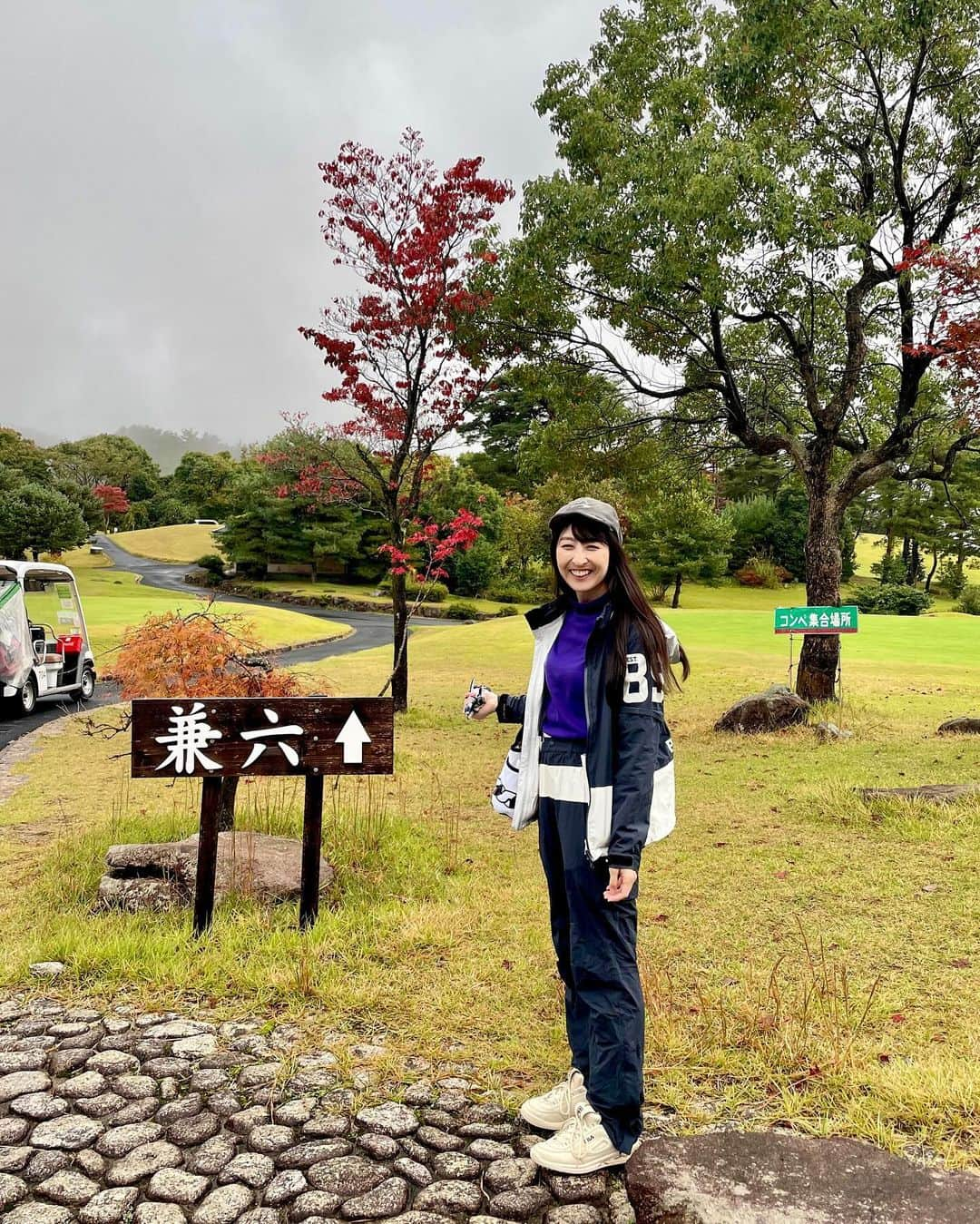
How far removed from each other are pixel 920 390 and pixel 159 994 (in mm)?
10339

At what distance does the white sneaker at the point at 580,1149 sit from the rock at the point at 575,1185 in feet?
0.07

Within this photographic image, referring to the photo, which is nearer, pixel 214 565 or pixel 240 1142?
pixel 240 1142

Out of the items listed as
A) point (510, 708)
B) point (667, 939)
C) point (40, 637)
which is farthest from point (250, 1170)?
point (40, 637)

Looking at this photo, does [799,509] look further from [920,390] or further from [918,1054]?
[918,1054]

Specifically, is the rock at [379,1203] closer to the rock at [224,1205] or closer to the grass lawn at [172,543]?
the rock at [224,1205]

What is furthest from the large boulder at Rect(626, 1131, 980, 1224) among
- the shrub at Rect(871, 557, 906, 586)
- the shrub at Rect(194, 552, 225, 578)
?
the shrub at Rect(194, 552, 225, 578)

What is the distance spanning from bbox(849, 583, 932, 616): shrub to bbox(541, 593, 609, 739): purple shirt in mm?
33800

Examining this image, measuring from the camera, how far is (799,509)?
40.2 meters

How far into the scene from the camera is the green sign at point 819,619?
30.7 feet

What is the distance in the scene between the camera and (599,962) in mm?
2338

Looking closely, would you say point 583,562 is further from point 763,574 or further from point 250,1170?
point 763,574

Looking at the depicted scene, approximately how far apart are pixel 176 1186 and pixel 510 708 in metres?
1.67

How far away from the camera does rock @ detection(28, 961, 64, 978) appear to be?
138 inches

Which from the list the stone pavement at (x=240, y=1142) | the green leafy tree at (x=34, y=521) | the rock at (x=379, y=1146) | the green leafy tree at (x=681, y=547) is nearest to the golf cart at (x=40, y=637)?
the stone pavement at (x=240, y=1142)
